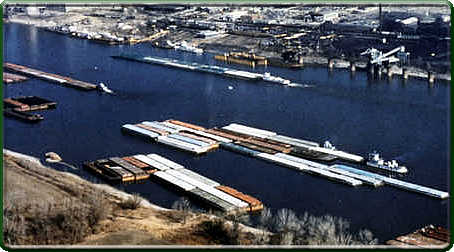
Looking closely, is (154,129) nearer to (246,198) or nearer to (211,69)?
(246,198)

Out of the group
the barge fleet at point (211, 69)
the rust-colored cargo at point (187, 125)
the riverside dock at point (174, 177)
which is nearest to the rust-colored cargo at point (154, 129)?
the rust-colored cargo at point (187, 125)

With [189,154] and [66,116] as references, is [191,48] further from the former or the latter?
[189,154]

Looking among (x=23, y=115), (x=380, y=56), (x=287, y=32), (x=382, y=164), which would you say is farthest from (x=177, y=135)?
(x=380, y=56)

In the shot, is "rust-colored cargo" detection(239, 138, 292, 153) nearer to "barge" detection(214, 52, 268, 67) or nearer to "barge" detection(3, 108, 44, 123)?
"barge" detection(3, 108, 44, 123)

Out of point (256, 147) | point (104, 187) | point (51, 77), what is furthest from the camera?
point (51, 77)

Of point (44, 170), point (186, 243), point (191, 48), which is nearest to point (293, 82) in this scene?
point (191, 48)

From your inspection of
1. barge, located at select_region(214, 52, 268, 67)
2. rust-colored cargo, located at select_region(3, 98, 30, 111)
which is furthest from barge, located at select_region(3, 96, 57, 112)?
barge, located at select_region(214, 52, 268, 67)

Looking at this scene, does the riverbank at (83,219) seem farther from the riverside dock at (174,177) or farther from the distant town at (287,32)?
the distant town at (287,32)
